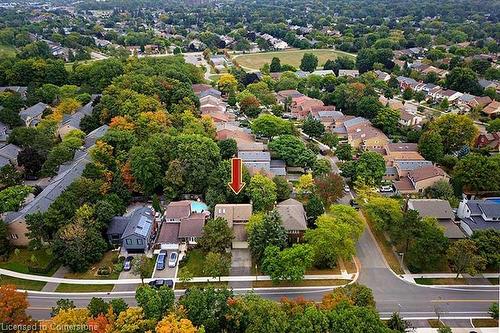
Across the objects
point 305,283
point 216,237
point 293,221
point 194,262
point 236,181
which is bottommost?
point 194,262

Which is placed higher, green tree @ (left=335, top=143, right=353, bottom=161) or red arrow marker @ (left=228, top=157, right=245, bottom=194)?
red arrow marker @ (left=228, top=157, right=245, bottom=194)

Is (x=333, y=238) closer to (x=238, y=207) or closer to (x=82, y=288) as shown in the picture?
(x=238, y=207)

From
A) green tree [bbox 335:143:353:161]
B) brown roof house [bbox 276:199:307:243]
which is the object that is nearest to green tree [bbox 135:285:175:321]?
brown roof house [bbox 276:199:307:243]

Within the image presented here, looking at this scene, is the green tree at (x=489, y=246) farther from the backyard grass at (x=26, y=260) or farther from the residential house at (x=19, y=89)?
the residential house at (x=19, y=89)

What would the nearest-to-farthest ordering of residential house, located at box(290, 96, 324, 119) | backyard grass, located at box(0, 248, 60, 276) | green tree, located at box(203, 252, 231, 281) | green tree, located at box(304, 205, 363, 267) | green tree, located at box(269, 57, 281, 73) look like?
green tree, located at box(203, 252, 231, 281) → green tree, located at box(304, 205, 363, 267) → backyard grass, located at box(0, 248, 60, 276) → residential house, located at box(290, 96, 324, 119) → green tree, located at box(269, 57, 281, 73)

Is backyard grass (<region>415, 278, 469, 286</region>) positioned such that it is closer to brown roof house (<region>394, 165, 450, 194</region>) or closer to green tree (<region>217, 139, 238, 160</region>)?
brown roof house (<region>394, 165, 450, 194</region>)

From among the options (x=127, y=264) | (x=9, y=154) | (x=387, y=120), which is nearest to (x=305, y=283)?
(x=127, y=264)

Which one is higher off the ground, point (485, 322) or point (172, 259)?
point (485, 322)
